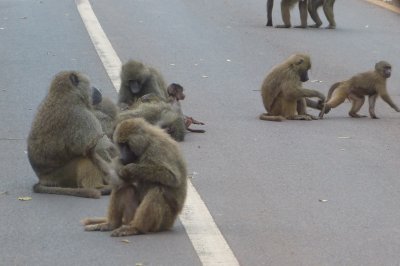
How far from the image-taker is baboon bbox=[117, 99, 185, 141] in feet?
41.2

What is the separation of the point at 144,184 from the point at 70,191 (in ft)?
5.52

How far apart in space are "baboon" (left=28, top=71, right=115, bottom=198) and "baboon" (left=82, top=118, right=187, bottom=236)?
4.72 ft

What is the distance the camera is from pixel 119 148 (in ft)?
29.8

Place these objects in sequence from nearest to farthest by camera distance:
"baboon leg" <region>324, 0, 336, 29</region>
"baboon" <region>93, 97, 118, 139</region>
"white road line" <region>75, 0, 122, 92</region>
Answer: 1. "baboon" <region>93, 97, 118, 139</region>
2. "white road line" <region>75, 0, 122, 92</region>
3. "baboon leg" <region>324, 0, 336, 29</region>

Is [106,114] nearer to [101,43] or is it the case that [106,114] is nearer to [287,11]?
[101,43]

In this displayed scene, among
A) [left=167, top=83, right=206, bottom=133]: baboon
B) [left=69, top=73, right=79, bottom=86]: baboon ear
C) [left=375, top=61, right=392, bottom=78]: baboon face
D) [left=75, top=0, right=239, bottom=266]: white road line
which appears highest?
[left=69, top=73, right=79, bottom=86]: baboon ear

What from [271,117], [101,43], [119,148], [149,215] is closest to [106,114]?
[119,148]

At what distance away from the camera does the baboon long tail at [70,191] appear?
10.4 meters

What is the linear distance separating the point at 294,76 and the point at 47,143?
211 inches

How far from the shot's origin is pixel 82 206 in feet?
33.4

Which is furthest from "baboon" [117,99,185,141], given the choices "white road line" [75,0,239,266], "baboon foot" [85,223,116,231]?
"baboon foot" [85,223,116,231]

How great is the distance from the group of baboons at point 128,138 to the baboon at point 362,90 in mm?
25

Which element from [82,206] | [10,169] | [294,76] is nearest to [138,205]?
[82,206]

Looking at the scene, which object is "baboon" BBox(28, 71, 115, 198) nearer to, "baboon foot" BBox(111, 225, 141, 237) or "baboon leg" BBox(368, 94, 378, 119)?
"baboon foot" BBox(111, 225, 141, 237)
